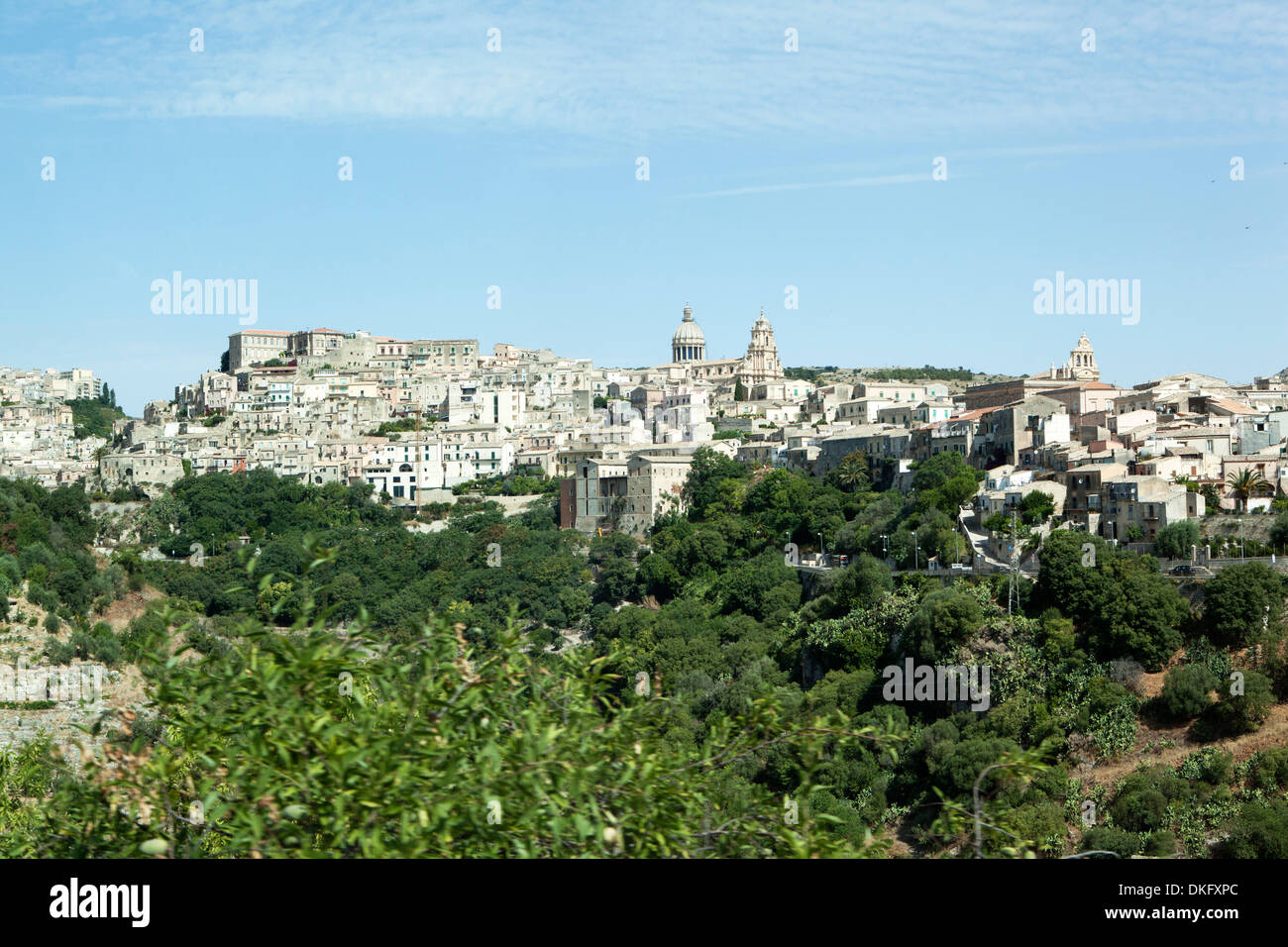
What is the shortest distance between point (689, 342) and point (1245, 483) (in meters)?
77.2

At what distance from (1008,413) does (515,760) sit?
43.7m

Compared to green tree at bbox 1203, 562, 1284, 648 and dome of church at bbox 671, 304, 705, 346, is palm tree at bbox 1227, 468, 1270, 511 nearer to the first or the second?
green tree at bbox 1203, 562, 1284, 648

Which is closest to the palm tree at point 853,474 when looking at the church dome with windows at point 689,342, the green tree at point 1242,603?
the green tree at point 1242,603

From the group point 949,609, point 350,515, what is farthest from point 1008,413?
point 350,515

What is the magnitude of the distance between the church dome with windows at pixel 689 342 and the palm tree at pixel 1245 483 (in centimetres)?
7513

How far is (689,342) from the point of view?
112 meters

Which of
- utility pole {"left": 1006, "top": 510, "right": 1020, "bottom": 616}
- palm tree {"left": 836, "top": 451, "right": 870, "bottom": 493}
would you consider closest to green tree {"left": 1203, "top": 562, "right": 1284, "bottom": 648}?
utility pole {"left": 1006, "top": 510, "right": 1020, "bottom": 616}

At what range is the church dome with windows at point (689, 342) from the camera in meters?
112

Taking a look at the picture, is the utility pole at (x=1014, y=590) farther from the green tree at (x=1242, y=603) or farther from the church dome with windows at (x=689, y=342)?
the church dome with windows at (x=689, y=342)

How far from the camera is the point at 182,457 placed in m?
72.2

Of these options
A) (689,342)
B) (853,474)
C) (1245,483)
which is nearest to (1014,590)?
(1245,483)

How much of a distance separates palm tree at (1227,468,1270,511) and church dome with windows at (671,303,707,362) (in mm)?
75132

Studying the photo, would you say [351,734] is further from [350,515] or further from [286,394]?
[286,394]

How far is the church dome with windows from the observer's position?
112m
